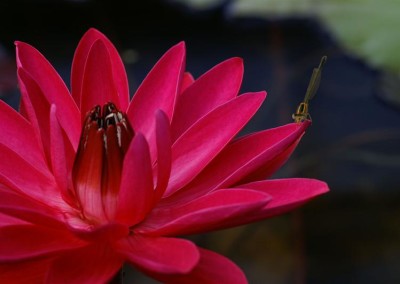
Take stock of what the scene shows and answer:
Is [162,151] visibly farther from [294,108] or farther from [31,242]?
[294,108]

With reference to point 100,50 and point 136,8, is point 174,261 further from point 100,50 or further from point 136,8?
point 136,8

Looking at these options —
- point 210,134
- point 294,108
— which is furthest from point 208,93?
point 294,108

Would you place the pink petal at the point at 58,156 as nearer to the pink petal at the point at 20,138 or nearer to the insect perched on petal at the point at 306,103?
the pink petal at the point at 20,138

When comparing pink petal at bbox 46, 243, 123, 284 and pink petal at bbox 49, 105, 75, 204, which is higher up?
pink petal at bbox 49, 105, 75, 204

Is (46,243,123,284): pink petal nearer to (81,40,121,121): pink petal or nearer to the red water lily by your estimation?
the red water lily

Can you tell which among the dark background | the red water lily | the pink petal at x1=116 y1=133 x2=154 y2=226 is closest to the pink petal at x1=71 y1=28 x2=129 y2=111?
the red water lily
